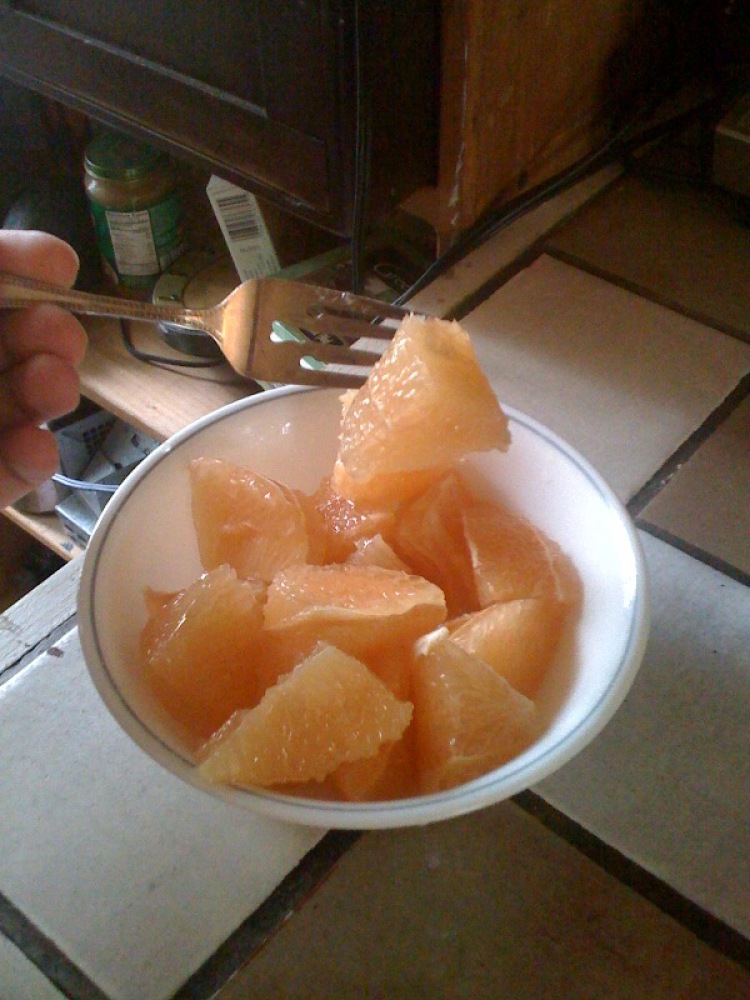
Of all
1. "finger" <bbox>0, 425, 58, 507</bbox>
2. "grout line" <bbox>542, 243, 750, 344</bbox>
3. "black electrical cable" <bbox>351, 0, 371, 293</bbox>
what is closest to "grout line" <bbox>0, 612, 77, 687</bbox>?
"finger" <bbox>0, 425, 58, 507</bbox>

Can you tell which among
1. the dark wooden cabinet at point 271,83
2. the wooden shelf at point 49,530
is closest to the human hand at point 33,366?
the dark wooden cabinet at point 271,83

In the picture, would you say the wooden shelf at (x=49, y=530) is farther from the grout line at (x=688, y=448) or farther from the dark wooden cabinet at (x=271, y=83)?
the grout line at (x=688, y=448)

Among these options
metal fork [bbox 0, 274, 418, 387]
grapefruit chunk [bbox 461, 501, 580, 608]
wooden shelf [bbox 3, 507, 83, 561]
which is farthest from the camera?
wooden shelf [bbox 3, 507, 83, 561]

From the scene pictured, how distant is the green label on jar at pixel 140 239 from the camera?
1043 millimetres

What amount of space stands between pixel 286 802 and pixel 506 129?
0.71m

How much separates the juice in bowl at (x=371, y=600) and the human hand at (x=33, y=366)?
0.56ft

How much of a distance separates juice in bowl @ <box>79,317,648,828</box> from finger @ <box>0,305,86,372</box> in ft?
0.62

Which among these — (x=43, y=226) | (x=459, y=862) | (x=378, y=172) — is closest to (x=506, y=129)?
(x=378, y=172)

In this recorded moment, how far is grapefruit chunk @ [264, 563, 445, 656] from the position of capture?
454 millimetres

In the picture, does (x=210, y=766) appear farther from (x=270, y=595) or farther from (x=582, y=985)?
(x=582, y=985)

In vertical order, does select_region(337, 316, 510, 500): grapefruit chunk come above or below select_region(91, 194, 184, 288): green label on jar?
above

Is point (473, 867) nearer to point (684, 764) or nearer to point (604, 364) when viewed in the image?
point (684, 764)

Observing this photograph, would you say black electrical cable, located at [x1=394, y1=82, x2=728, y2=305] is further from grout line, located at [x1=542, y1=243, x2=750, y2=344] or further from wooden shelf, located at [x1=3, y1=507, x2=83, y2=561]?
wooden shelf, located at [x1=3, y1=507, x2=83, y2=561]

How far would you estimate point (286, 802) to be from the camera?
385 mm
